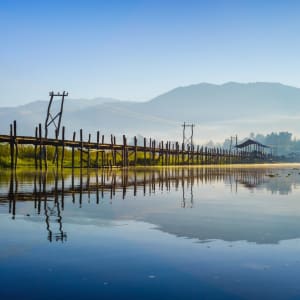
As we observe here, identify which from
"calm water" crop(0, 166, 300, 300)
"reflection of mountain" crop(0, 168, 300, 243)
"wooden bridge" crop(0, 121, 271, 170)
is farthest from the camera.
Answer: "wooden bridge" crop(0, 121, 271, 170)

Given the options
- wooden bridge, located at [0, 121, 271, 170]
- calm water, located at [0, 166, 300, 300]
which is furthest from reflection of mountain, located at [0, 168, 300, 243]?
wooden bridge, located at [0, 121, 271, 170]

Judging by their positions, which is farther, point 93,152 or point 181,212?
point 93,152

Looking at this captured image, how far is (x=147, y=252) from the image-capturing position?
32.4ft

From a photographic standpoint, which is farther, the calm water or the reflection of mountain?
the reflection of mountain

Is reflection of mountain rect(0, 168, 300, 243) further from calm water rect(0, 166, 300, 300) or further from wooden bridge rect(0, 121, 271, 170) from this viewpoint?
wooden bridge rect(0, 121, 271, 170)

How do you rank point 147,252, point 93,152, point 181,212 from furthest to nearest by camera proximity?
point 93,152 < point 181,212 < point 147,252

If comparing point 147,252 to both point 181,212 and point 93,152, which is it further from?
point 93,152

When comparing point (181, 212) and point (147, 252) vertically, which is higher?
point (147, 252)

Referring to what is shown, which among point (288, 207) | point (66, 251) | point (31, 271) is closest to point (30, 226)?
point (66, 251)

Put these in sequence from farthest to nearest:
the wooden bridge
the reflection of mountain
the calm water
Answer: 1. the wooden bridge
2. the reflection of mountain
3. the calm water

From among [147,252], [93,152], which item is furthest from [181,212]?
[93,152]

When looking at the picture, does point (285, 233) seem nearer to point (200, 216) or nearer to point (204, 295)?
point (200, 216)

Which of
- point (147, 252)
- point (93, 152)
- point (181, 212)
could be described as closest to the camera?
point (147, 252)

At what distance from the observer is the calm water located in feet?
24.1
